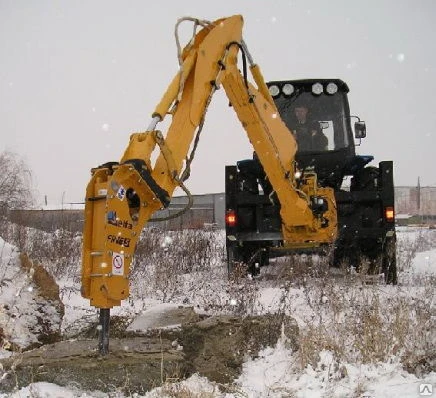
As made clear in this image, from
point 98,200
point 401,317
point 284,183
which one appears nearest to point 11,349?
point 98,200

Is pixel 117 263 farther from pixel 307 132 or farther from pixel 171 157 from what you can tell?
pixel 307 132

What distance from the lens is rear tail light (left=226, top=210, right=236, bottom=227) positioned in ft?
24.0

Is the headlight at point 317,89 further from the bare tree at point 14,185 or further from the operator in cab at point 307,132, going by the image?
the bare tree at point 14,185

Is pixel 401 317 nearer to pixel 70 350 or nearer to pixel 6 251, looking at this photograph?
pixel 70 350

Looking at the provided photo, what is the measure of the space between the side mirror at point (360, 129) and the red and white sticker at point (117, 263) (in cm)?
495

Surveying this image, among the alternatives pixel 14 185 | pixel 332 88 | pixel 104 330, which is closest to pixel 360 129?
pixel 332 88

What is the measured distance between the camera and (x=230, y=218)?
7340mm

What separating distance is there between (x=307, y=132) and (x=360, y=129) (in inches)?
34.9

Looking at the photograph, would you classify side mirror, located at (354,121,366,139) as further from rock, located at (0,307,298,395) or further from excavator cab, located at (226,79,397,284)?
rock, located at (0,307,298,395)

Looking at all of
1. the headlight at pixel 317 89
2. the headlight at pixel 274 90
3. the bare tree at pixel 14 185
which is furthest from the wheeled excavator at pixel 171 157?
the bare tree at pixel 14 185

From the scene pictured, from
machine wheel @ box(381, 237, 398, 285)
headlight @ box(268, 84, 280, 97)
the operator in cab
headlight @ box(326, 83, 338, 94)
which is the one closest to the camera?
machine wheel @ box(381, 237, 398, 285)

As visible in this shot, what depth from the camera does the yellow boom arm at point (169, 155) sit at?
316 cm

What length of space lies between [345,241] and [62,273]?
175 inches

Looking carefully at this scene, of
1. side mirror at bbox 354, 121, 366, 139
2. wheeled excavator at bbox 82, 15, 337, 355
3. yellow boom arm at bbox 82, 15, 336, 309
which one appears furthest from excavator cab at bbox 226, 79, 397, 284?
yellow boom arm at bbox 82, 15, 336, 309
